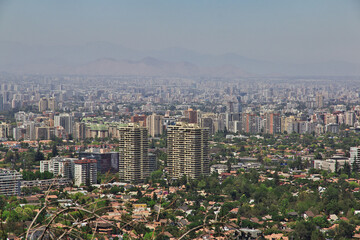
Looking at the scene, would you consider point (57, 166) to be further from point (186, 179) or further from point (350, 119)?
point (350, 119)

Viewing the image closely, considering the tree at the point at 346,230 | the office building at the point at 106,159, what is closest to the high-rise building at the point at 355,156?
the office building at the point at 106,159

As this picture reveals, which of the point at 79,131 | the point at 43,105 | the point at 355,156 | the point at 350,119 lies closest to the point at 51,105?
the point at 43,105

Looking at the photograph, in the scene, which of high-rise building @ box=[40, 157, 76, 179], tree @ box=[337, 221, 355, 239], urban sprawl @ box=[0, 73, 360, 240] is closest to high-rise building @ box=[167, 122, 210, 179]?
urban sprawl @ box=[0, 73, 360, 240]

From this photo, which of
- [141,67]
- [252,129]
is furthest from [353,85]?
[252,129]

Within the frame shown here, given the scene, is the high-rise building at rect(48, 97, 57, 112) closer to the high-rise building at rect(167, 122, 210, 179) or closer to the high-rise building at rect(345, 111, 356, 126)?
the high-rise building at rect(345, 111, 356, 126)

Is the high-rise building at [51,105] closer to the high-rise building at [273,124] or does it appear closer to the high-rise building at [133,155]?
the high-rise building at [273,124]

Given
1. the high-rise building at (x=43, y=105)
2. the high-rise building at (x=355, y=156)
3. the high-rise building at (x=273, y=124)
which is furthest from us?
the high-rise building at (x=43, y=105)

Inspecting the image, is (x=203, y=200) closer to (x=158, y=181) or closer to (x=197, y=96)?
(x=158, y=181)
